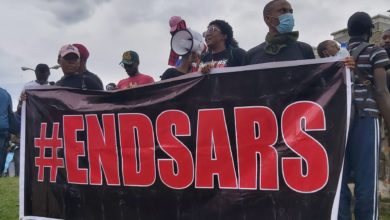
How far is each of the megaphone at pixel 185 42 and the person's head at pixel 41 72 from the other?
2635mm

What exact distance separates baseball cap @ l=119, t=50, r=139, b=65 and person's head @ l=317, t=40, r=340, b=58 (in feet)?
7.14

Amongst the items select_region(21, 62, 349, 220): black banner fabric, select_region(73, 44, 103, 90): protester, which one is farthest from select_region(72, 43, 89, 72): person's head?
select_region(21, 62, 349, 220): black banner fabric

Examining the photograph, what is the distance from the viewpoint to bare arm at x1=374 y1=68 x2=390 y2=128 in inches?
137

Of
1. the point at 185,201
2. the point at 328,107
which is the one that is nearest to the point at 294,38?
the point at 328,107

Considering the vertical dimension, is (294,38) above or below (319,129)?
above

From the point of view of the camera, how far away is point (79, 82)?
5.07 metres

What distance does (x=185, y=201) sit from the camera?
3.93m

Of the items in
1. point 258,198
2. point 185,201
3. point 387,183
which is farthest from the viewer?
point 387,183

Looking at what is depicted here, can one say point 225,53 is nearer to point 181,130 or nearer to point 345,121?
point 181,130

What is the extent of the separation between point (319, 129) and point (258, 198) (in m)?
0.69

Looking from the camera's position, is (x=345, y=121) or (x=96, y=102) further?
(x=96, y=102)

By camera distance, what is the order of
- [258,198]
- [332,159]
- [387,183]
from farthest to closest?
1. [387,183]
2. [258,198]
3. [332,159]

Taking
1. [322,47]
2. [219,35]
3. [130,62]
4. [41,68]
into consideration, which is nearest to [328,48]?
[322,47]

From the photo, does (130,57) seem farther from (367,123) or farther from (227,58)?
(367,123)
